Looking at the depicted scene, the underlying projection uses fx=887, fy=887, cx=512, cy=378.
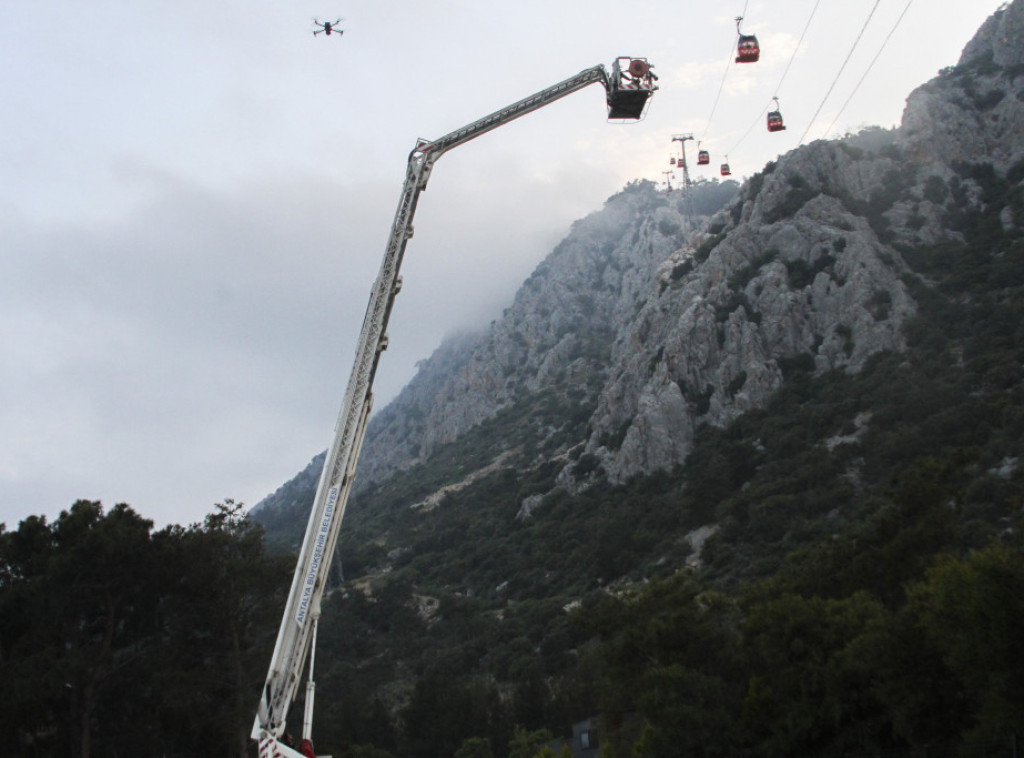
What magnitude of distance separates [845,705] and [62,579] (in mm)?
26256

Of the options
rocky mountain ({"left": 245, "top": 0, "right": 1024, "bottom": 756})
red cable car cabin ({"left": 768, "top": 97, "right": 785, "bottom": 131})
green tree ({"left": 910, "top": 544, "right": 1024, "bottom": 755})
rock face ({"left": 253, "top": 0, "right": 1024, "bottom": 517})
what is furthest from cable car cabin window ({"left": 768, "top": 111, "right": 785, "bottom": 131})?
green tree ({"left": 910, "top": 544, "right": 1024, "bottom": 755})

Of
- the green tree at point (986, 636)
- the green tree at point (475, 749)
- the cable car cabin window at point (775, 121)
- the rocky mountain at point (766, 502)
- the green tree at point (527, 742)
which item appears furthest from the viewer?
the cable car cabin window at point (775, 121)

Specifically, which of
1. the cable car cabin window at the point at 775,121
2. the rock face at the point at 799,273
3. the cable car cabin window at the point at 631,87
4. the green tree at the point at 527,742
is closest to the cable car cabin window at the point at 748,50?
the cable car cabin window at the point at 631,87

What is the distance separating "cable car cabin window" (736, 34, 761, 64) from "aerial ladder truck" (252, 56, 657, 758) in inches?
568

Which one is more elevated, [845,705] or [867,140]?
[867,140]

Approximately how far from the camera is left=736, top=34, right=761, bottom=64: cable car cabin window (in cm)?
2706

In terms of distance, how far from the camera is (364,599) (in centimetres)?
7725

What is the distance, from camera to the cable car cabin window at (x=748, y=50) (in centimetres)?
2706

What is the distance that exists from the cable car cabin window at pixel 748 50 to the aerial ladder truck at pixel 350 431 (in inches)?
568

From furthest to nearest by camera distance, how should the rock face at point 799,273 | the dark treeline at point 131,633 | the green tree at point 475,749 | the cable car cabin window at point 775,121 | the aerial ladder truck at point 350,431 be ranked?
the rock face at point 799,273
the cable car cabin window at point 775,121
the green tree at point 475,749
the dark treeline at point 131,633
the aerial ladder truck at point 350,431

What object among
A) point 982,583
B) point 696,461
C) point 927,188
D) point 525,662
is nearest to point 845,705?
point 982,583

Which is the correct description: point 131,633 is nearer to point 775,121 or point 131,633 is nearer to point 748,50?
point 748,50

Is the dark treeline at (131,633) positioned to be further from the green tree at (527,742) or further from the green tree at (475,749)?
the green tree at (527,742)

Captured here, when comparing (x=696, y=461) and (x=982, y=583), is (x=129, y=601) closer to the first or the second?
(x=982, y=583)
